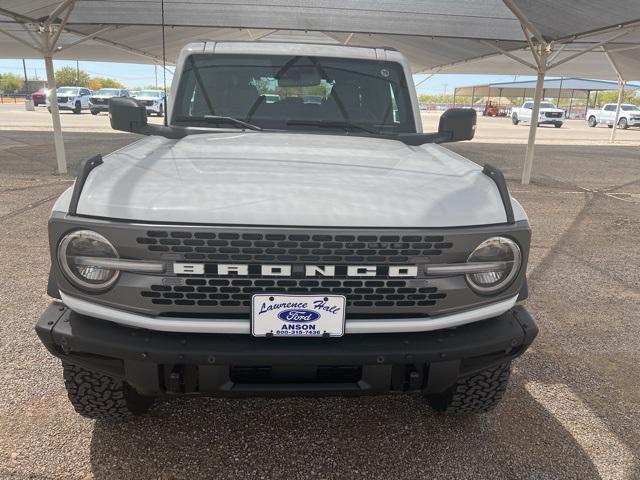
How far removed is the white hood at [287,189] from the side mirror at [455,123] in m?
0.72

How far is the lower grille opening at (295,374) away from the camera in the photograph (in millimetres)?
1964

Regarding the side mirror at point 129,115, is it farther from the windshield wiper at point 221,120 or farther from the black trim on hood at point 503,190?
the black trim on hood at point 503,190

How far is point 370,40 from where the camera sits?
15.4m

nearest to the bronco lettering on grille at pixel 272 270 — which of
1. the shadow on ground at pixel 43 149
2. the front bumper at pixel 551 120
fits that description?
Result: the shadow on ground at pixel 43 149

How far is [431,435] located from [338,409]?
501mm

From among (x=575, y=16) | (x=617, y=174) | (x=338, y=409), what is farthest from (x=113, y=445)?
(x=617, y=174)

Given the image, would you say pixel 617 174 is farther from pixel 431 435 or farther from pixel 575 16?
pixel 431 435

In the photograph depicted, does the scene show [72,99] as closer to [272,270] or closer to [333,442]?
[333,442]

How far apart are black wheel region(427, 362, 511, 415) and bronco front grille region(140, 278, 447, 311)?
30.7 inches

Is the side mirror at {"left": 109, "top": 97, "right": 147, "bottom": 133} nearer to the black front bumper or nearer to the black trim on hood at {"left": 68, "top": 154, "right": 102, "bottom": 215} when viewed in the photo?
the black trim on hood at {"left": 68, "top": 154, "right": 102, "bottom": 215}

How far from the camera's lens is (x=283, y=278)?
75.0 inches

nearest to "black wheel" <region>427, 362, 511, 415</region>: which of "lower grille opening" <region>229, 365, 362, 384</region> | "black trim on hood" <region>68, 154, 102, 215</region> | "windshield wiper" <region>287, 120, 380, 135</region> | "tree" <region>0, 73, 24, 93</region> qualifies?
"lower grille opening" <region>229, 365, 362, 384</region>

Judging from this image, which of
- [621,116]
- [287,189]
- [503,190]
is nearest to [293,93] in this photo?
[287,189]

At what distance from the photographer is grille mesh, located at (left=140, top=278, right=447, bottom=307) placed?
6.26 feet
